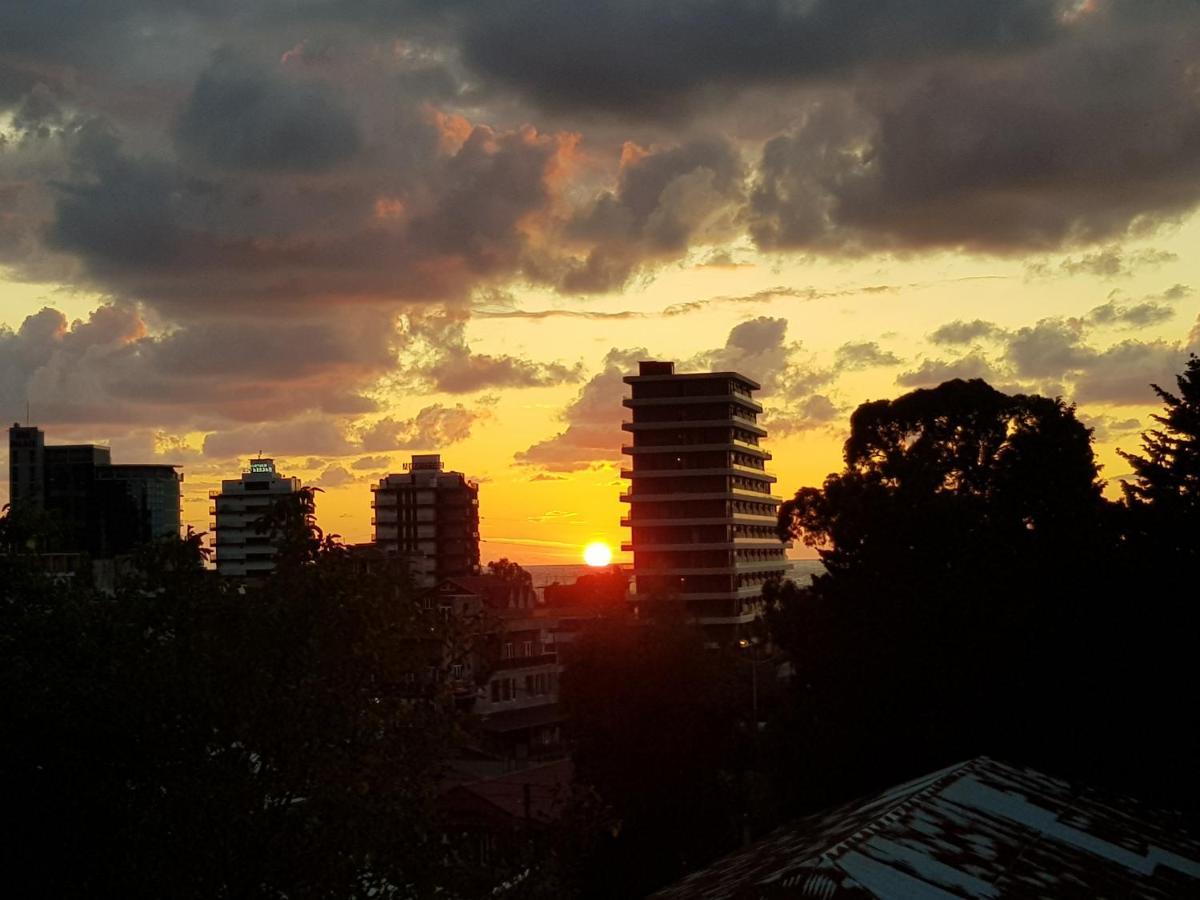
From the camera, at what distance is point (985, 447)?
64.9 m

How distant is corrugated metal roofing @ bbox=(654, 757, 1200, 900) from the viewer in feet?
69.3

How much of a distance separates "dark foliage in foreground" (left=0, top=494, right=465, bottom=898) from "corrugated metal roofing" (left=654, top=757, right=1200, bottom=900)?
7419 mm

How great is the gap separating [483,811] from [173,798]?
38.0m

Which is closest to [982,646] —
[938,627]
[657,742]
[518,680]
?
→ [938,627]

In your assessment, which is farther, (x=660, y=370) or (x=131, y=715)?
(x=660, y=370)

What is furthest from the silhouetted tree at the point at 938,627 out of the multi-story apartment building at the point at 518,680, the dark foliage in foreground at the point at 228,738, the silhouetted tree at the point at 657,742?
the multi-story apartment building at the point at 518,680

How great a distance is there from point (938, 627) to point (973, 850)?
1513 centimetres

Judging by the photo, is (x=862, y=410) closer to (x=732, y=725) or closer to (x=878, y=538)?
(x=732, y=725)

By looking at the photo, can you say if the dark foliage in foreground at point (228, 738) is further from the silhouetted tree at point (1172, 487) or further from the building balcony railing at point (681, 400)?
the building balcony railing at point (681, 400)

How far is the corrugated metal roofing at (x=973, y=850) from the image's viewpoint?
21.1 m

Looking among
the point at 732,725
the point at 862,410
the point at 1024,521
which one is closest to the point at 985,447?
the point at 862,410

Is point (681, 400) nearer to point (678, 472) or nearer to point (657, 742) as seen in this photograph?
point (678, 472)

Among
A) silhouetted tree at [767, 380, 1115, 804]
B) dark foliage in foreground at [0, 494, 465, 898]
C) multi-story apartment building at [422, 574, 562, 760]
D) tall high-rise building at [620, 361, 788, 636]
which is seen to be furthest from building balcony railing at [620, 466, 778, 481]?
dark foliage in foreground at [0, 494, 465, 898]

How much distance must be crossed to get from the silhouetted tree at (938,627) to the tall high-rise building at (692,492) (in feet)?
353
